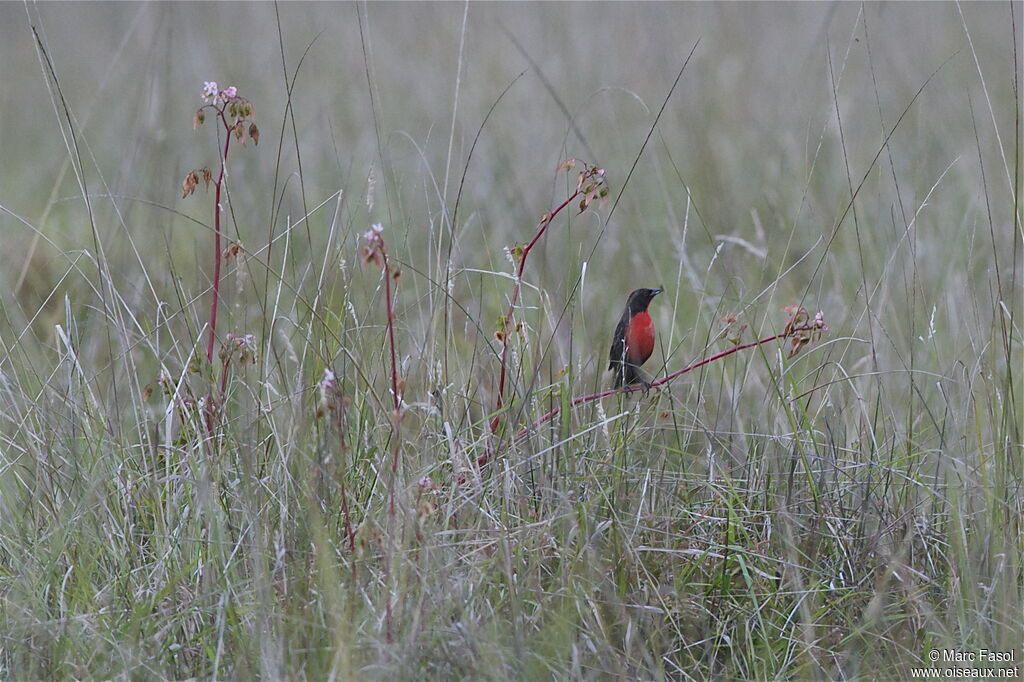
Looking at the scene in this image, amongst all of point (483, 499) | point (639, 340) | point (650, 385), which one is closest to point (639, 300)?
point (639, 340)

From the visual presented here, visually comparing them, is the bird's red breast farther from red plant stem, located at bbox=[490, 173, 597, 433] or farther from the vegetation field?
red plant stem, located at bbox=[490, 173, 597, 433]

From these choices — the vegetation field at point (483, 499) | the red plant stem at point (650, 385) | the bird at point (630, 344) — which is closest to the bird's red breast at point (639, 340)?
the bird at point (630, 344)

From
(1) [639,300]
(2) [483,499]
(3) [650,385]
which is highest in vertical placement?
(1) [639,300]

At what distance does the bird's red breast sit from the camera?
7.95ft

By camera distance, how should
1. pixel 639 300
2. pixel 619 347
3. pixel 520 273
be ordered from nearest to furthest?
pixel 520 273
pixel 619 347
pixel 639 300

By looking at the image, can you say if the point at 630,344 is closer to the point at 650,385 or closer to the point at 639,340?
the point at 639,340

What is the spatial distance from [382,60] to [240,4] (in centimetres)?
185

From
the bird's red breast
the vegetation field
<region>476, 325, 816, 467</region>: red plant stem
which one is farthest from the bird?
<region>476, 325, 816, 467</region>: red plant stem

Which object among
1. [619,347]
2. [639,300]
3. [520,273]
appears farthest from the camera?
[639,300]

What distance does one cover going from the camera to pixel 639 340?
2.44 m

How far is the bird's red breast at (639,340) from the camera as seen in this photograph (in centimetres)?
242

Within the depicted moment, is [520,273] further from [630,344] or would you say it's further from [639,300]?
[639,300]

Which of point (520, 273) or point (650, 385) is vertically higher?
point (520, 273)

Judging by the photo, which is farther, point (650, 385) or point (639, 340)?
point (639, 340)
